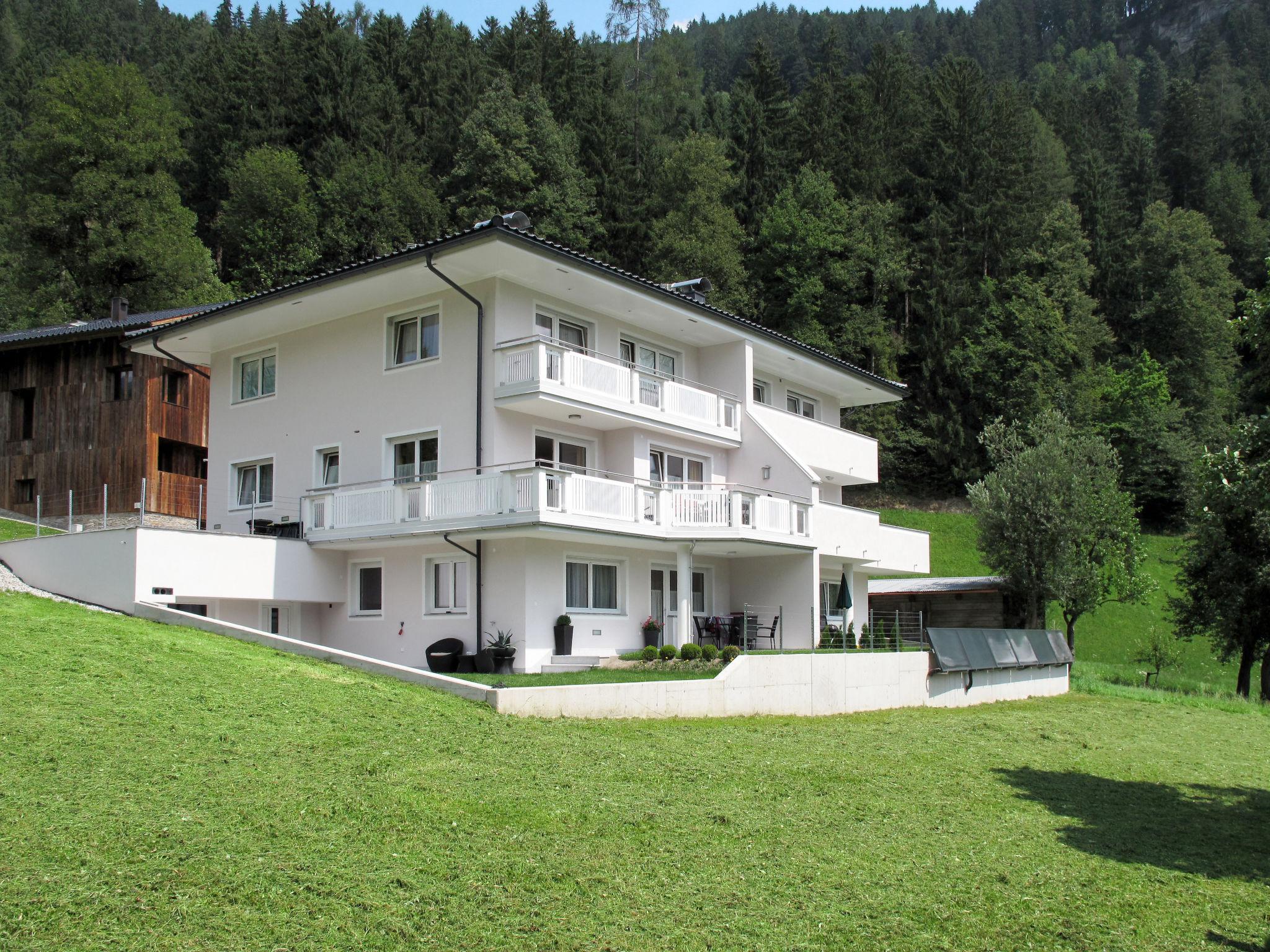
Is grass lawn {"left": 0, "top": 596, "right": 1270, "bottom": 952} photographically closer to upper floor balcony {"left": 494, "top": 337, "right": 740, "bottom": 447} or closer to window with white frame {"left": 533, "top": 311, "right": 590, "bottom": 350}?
upper floor balcony {"left": 494, "top": 337, "right": 740, "bottom": 447}

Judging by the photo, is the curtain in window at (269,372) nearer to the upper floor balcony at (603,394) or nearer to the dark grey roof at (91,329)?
the dark grey roof at (91,329)

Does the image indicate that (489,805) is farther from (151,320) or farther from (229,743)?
(151,320)

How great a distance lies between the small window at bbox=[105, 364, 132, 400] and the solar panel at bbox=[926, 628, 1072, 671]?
25890mm

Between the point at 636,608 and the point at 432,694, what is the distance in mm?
9855

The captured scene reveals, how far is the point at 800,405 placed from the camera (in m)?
34.7

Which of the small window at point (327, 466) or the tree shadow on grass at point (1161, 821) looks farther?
the small window at point (327, 466)

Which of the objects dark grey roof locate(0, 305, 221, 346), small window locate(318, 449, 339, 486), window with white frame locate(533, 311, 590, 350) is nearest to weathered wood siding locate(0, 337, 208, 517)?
dark grey roof locate(0, 305, 221, 346)

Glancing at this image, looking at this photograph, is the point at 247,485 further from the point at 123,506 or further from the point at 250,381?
the point at 123,506

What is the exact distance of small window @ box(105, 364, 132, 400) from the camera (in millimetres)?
36647

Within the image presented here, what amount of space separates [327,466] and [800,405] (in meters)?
14.6

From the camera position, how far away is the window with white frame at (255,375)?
1101 inches

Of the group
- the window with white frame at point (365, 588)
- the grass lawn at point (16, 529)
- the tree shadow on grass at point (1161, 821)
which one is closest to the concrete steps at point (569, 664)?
the window with white frame at point (365, 588)

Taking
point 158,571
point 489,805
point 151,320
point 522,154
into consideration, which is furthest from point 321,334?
point 522,154

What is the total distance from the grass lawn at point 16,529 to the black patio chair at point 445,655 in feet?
37.9
